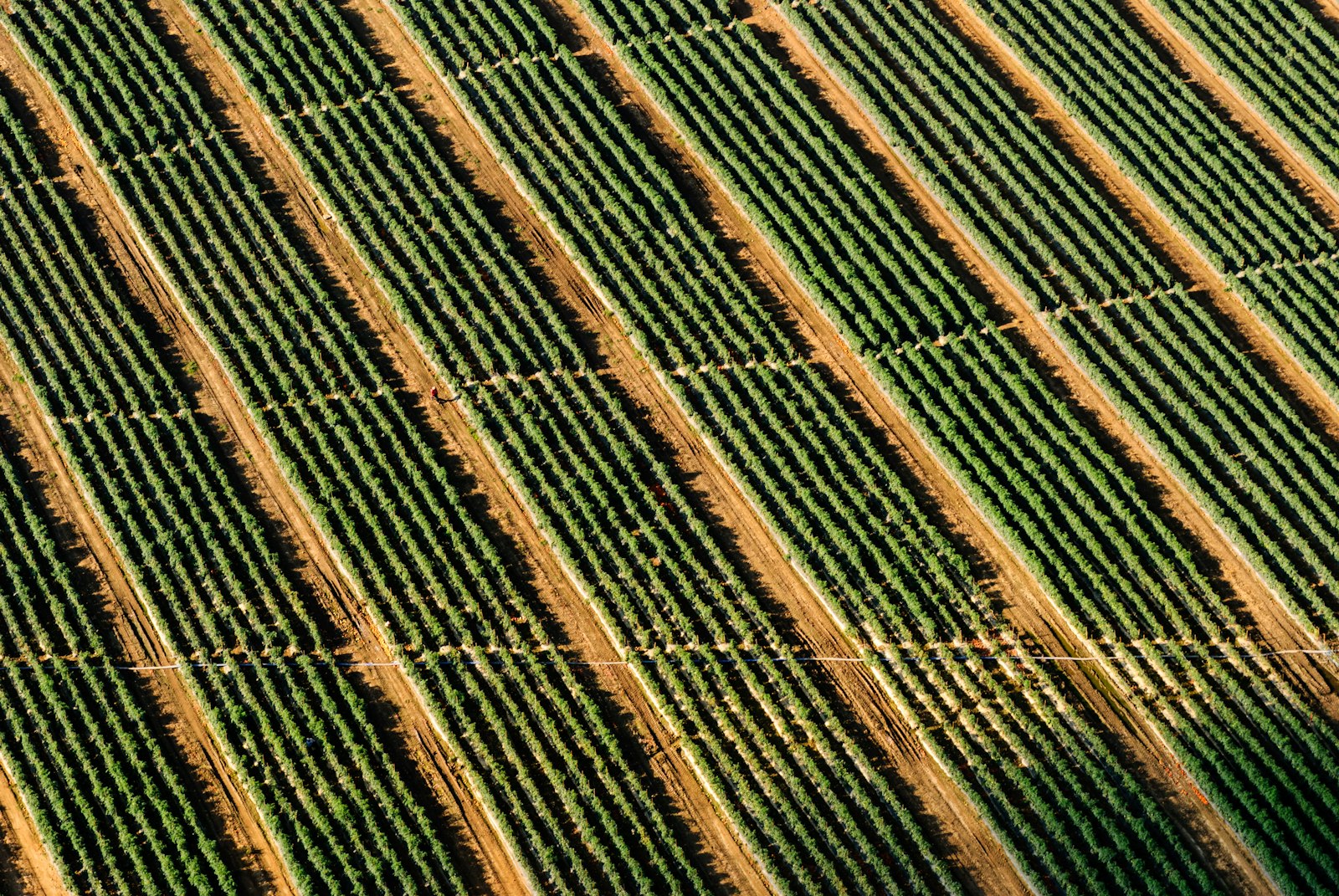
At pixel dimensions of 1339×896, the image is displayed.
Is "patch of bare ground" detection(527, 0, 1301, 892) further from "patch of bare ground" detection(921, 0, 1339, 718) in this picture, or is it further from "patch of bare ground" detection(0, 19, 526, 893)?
"patch of bare ground" detection(0, 19, 526, 893)

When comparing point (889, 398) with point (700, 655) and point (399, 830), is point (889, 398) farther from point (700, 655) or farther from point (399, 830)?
point (399, 830)

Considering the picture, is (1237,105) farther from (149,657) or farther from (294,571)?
(149,657)

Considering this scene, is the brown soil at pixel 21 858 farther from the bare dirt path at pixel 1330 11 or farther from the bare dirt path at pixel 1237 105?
the bare dirt path at pixel 1330 11

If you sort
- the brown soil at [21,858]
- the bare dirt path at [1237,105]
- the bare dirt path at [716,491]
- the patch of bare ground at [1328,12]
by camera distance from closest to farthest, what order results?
the brown soil at [21,858] < the bare dirt path at [716,491] < the bare dirt path at [1237,105] < the patch of bare ground at [1328,12]

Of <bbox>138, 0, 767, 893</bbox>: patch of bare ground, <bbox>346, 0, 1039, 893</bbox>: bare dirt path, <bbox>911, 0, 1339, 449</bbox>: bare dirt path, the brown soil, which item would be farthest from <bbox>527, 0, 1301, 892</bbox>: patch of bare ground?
the brown soil

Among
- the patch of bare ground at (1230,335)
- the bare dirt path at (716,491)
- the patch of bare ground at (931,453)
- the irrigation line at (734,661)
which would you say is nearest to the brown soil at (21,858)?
the irrigation line at (734,661)

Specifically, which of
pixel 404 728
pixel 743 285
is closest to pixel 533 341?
pixel 743 285
